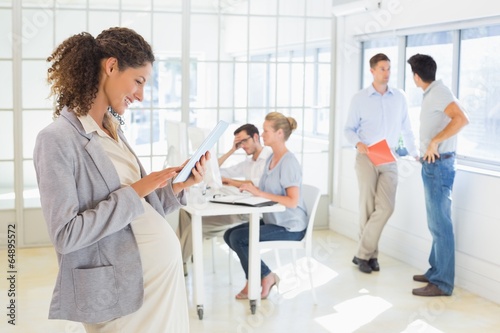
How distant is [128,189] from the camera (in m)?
1.78

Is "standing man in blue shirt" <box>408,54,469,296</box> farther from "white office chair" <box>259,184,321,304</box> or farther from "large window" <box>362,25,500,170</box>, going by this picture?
"white office chair" <box>259,184,321,304</box>

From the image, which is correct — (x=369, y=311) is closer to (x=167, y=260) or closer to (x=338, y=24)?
(x=167, y=260)

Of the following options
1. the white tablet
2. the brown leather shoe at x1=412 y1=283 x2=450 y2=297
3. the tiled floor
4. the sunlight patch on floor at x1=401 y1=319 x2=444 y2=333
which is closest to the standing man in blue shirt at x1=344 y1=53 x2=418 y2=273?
the tiled floor

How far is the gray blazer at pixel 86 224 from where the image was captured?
170 centimetres

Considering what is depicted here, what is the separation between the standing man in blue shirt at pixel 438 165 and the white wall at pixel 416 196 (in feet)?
0.58

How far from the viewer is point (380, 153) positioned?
17.3 ft

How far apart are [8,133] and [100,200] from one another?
4.67m

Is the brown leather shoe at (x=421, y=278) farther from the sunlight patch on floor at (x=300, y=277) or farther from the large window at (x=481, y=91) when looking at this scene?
the large window at (x=481, y=91)

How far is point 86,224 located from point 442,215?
3.55m

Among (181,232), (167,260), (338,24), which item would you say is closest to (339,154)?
(338,24)

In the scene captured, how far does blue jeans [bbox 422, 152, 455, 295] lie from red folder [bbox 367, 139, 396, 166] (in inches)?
16.0

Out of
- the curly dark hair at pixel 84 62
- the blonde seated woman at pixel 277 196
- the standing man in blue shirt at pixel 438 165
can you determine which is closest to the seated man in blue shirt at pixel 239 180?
the blonde seated woman at pixel 277 196

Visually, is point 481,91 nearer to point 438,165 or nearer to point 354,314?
point 438,165

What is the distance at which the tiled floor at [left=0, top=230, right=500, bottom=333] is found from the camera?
4152mm
